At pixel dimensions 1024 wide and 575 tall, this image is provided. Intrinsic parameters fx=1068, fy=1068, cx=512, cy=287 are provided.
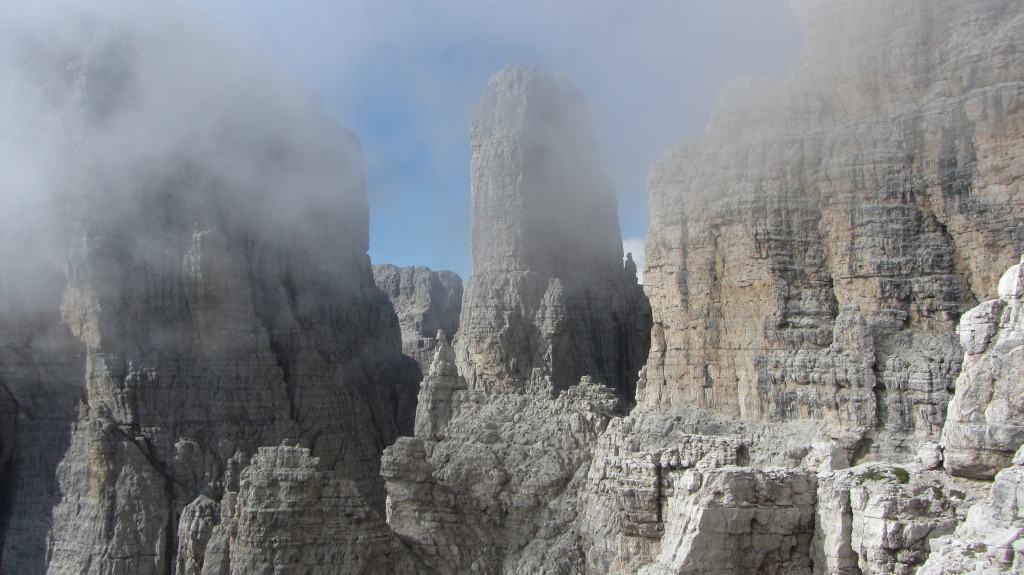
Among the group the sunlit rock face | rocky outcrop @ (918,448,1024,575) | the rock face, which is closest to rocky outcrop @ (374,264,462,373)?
the sunlit rock face

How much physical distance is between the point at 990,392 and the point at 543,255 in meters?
34.0

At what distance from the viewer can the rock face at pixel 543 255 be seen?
40875mm

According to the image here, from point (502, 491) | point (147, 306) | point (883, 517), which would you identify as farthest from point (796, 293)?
point (147, 306)

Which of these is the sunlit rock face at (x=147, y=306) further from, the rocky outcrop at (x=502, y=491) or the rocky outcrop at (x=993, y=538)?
the rocky outcrop at (x=993, y=538)

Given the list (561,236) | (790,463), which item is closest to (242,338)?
(561,236)

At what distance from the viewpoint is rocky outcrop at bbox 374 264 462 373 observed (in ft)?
219

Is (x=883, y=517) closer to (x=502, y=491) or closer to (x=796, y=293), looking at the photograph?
(x=796, y=293)

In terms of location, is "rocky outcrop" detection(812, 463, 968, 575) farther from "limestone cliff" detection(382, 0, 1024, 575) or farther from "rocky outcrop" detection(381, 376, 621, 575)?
"rocky outcrop" detection(381, 376, 621, 575)

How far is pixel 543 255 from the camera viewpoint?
4397cm

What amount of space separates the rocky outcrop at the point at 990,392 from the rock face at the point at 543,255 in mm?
29204

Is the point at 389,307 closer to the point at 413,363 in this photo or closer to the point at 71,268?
the point at 413,363

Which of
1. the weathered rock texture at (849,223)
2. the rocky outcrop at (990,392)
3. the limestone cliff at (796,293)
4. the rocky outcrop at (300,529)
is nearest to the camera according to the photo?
the rocky outcrop at (990,392)

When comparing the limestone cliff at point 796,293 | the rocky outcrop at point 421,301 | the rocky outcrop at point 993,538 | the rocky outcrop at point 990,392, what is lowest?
the rocky outcrop at point 993,538

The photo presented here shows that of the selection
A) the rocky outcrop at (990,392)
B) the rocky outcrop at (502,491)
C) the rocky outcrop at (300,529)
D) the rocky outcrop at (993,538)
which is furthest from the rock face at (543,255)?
the rocky outcrop at (993,538)
